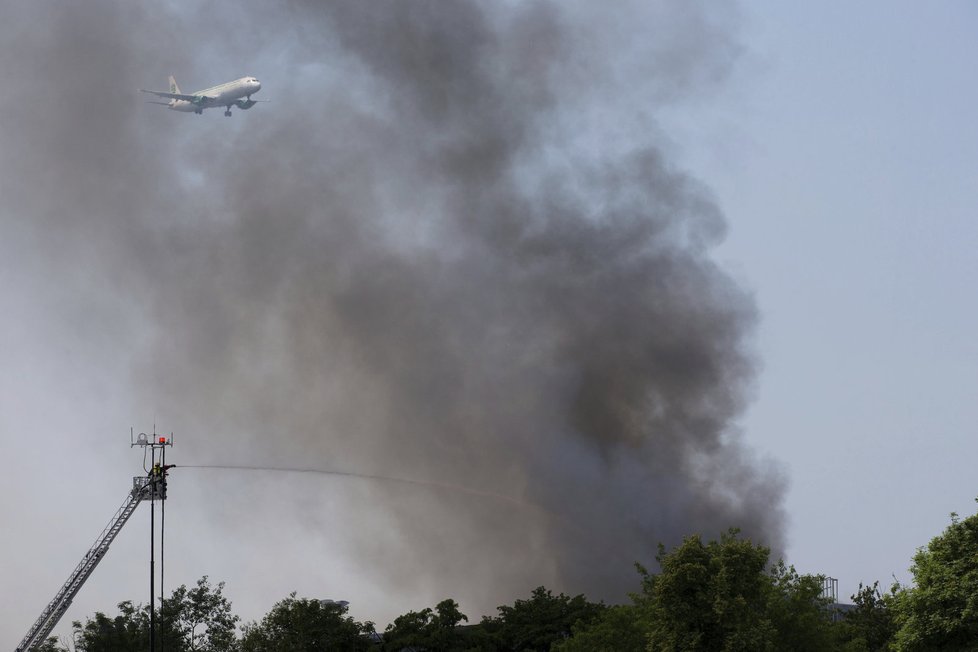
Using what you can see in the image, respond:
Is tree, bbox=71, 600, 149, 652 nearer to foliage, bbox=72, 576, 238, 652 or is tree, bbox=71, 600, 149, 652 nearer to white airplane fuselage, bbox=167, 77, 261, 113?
foliage, bbox=72, 576, 238, 652

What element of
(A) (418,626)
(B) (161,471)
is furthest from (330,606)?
(B) (161,471)

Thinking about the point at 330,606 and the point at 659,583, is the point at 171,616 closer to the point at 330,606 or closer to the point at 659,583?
the point at 330,606

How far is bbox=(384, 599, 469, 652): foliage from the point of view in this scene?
4144 inches

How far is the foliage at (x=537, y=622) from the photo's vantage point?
108 metres

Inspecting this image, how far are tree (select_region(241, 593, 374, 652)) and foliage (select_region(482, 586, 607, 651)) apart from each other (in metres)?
10.7

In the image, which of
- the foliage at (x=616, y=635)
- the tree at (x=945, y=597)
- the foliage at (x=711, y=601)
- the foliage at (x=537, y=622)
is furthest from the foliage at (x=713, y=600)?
the foliage at (x=537, y=622)

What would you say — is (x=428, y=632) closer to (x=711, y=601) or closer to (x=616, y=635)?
(x=616, y=635)

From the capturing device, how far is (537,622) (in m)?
110

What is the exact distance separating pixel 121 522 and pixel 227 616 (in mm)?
23781

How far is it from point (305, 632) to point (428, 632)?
9.46 m

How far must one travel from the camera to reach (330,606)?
108688mm

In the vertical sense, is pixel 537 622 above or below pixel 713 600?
above

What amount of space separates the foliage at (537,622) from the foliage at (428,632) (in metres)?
3.25

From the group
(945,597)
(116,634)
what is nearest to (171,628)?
(116,634)
